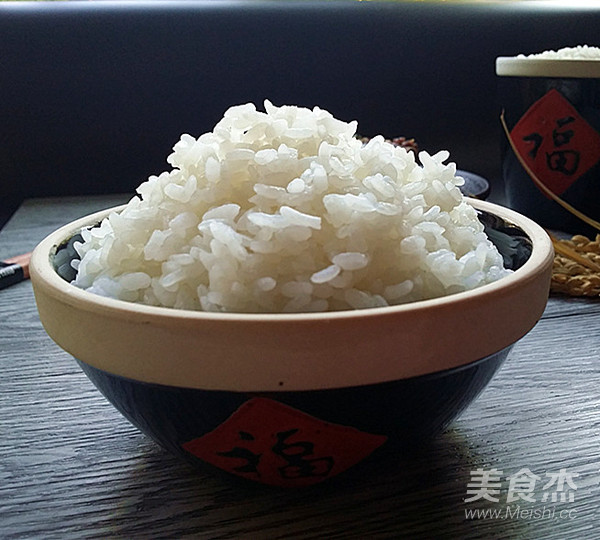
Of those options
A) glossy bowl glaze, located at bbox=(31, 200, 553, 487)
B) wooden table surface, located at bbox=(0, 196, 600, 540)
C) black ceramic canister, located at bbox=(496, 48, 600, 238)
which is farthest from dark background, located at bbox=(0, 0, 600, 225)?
glossy bowl glaze, located at bbox=(31, 200, 553, 487)

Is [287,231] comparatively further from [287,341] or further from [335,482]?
[335,482]

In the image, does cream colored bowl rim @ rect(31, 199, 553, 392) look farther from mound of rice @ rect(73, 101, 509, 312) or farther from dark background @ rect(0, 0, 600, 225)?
dark background @ rect(0, 0, 600, 225)

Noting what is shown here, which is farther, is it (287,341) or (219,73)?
(219,73)

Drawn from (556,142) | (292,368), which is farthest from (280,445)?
(556,142)

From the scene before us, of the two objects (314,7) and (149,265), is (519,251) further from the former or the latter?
(314,7)

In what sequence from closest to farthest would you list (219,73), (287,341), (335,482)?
(287,341) < (335,482) < (219,73)
